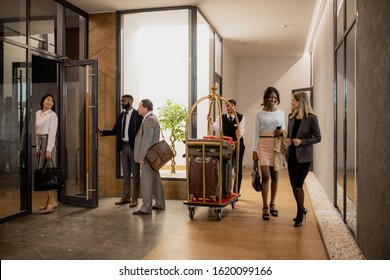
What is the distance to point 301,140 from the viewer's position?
4.37 meters

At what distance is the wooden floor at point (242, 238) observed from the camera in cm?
364

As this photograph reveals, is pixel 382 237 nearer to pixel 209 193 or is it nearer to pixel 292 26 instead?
pixel 209 193

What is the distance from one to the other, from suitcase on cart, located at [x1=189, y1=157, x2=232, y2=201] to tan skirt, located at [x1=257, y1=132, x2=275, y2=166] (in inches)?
18.3

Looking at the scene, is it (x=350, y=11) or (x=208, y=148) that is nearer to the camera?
(x=350, y=11)

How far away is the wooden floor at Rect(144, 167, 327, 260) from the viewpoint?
364cm

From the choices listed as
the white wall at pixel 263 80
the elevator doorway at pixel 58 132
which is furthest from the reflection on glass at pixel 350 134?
the white wall at pixel 263 80

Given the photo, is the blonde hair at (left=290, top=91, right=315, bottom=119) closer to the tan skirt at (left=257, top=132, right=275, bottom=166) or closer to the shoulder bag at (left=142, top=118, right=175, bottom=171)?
the tan skirt at (left=257, top=132, right=275, bottom=166)

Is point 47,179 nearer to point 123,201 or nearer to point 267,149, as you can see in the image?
point 123,201

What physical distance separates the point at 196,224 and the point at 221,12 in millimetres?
4124

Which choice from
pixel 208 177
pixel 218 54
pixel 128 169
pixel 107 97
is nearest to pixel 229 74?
pixel 218 54

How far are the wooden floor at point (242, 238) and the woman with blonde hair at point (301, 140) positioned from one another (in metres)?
0.39

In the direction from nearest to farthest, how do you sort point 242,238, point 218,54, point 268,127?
point 242,238 → point 268,127 → point 218,54

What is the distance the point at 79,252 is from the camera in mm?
3697

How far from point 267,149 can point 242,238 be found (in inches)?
47.9
